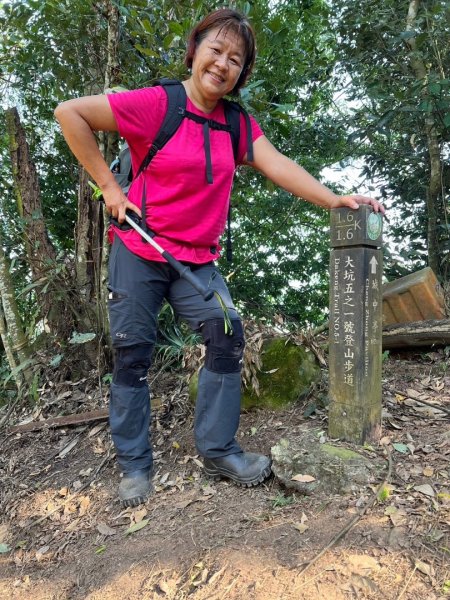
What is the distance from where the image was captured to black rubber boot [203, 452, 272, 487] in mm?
2621

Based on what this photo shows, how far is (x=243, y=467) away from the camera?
8.66 feet

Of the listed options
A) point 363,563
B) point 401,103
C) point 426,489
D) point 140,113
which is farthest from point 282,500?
point 401,103

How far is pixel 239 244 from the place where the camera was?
8.20 meters

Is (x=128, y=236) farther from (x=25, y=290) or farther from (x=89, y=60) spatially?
(x=89, y=60)

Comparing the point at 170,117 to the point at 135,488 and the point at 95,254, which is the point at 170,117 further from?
the point at 95,254

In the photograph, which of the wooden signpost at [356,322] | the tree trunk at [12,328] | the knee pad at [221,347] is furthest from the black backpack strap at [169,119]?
the tree trunk at [12,328]

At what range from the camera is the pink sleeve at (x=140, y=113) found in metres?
2.37

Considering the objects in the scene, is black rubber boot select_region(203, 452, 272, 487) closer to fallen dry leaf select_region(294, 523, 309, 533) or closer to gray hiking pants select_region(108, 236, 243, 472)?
gray hiking pants select_region(108, 236, 243, 472)

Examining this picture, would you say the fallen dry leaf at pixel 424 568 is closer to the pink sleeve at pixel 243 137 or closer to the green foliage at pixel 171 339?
the pink sleeve at pixel 243 137

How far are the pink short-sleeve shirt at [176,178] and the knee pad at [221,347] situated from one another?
40 centimetres

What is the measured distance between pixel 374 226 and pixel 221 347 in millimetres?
1115

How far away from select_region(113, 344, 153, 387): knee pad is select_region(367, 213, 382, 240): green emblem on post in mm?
1421

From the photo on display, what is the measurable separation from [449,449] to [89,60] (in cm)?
451

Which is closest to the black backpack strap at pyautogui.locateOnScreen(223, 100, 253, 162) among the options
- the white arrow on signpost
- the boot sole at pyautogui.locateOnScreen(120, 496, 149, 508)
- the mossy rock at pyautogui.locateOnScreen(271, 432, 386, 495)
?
the white arrow on signpost
